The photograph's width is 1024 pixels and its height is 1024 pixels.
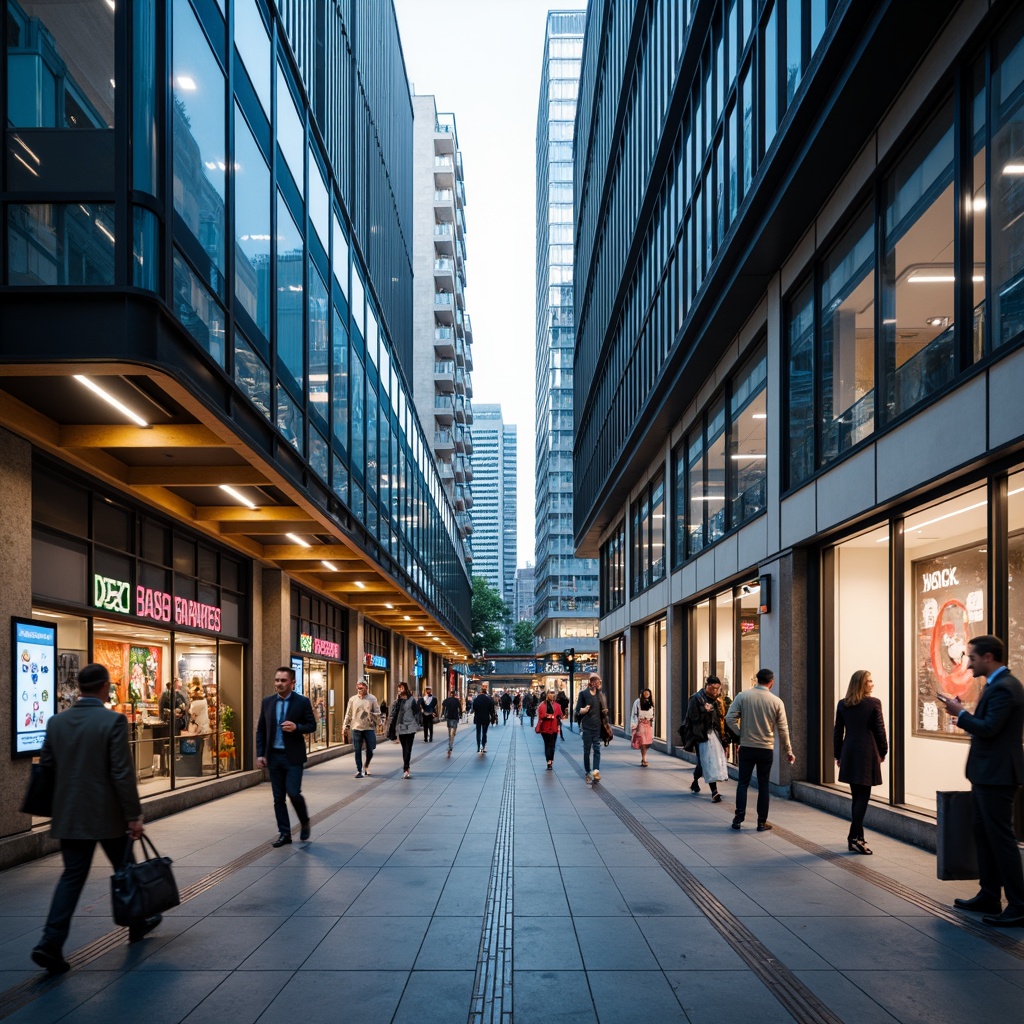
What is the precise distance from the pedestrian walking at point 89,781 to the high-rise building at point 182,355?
2.94m

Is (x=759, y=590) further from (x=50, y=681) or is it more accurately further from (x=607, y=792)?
(x=50, y=681)

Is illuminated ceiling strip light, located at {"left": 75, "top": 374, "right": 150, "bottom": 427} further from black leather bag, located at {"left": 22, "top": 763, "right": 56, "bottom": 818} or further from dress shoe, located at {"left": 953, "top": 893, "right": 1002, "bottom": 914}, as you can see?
dress shoe, located at {"left": 953, "top": 893, "right": 1002, "bottom": 914}

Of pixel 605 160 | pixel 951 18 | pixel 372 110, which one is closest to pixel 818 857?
pixel 951 18

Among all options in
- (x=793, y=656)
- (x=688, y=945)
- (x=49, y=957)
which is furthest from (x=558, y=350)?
(x=49, y=957)

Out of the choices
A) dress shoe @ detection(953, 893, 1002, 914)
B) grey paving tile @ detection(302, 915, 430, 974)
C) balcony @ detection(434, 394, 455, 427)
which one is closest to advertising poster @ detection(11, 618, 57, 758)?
grey paving tile @ detection(302, 915, 430, 974)

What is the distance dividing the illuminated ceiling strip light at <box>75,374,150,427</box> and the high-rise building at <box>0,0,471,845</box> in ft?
0.12

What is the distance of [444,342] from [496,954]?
205 feet

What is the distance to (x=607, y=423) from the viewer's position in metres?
36.3

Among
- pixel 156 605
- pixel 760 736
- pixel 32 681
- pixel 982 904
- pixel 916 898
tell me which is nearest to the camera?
pixel 982 904

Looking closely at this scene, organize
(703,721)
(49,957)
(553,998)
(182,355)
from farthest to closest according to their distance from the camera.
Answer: (703,721)
(182,355)
(49,957)
(553,998)

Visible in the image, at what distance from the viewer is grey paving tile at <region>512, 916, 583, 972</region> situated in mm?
6395

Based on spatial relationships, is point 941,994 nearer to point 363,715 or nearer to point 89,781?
point 89,781

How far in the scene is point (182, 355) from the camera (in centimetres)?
931

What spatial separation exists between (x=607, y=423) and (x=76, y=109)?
2820cm
